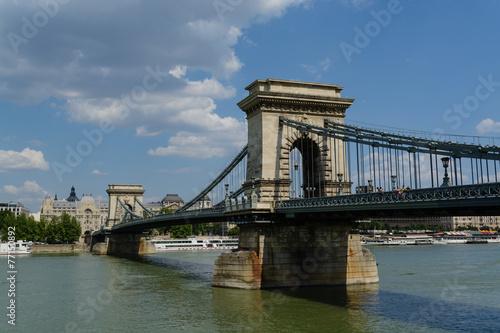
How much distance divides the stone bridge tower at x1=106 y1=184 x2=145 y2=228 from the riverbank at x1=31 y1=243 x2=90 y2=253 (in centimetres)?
898

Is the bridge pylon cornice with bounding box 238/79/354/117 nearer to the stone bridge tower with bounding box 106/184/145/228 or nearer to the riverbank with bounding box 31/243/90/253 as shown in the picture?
the riverbank with bounding box 31/243/90/253

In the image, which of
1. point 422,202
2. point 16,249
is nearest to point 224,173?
point 422,202

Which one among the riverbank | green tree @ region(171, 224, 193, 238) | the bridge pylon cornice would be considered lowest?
the riverbank

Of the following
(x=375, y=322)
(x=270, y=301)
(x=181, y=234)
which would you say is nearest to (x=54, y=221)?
(x=181, y=234)

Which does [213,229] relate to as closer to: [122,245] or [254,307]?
[122,245]

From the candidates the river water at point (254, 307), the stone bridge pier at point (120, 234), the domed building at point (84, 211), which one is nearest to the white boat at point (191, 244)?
the stone bridge pier at point (120, 234)

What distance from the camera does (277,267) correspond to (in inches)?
1384

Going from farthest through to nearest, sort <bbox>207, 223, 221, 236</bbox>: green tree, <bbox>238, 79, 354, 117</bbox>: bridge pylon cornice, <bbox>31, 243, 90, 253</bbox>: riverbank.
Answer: <bbox>207, 223, 221, 236</bbox>: green tree < <bbox>31, 243, 90, 253</bbox>: riverbank < <bbox>238, 79, 354, 117</bbox>: bridge pylon cornice

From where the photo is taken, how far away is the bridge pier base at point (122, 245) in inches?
3762

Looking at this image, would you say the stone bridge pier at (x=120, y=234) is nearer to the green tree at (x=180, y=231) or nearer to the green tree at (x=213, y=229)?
the green tree at (x=180, y=231)

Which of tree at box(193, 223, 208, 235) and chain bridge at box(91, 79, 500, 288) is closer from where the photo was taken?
chain bridge at box(91, 79, 500, 288)

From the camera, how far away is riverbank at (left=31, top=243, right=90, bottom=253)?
9906 centimetres

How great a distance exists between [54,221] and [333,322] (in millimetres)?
102135

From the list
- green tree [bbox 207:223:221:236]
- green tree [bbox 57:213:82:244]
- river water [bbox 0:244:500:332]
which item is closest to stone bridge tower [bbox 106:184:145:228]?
green tree [bbox 57:213:82:244]
